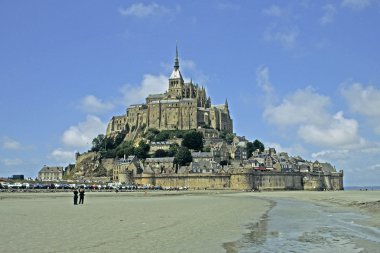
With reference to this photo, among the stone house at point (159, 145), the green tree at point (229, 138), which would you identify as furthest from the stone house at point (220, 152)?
the green tree at point (229, 138)

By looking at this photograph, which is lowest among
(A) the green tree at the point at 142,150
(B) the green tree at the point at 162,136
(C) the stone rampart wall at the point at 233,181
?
(C) the stone rampart wall at the point at 233,181

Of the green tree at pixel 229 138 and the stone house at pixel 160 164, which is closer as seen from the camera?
the stone house at pixel 160 164

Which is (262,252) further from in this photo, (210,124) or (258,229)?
(210,124)

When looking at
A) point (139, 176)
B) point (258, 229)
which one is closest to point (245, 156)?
point (139, 176)

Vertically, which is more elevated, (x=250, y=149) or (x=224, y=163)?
(x=250, y=149)

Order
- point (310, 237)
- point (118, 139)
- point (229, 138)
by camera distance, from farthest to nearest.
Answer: point (118, 139)
point (229, 138)
point (310, 237)

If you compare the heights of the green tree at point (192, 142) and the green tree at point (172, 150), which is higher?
the green tree at point (192, 142)

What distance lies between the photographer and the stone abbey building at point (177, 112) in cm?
13738

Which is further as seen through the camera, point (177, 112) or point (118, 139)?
point (118, 139)

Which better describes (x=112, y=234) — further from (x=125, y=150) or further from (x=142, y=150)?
(x=125, y=150)

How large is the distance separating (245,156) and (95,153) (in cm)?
4112

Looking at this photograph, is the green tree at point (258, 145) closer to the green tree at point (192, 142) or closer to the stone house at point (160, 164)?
the green tree at point (192, 142)

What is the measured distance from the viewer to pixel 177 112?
452ft

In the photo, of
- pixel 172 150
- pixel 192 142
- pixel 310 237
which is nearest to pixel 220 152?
pixel 192 142
